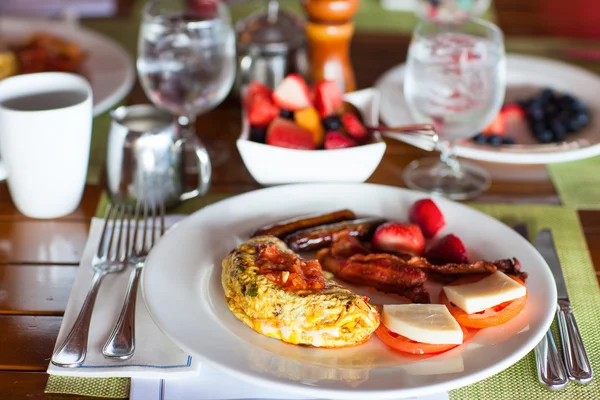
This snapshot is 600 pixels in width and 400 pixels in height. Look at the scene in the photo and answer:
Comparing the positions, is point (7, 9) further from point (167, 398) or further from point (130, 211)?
point (167, 398)

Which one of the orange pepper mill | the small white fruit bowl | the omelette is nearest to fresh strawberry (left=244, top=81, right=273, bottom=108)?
the small white fruit bowl

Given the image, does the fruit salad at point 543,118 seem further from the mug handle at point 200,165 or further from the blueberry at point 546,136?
the mug handle at point 200,165

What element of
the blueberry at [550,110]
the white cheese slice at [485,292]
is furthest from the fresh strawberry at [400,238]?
the blueberry at [550,110]

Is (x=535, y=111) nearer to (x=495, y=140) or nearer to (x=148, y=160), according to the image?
(x=495, y=140)

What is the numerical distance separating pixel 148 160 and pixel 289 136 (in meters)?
0.27

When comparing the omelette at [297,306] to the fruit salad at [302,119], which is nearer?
the omelette at [297,306]

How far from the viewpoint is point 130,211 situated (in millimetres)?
1270

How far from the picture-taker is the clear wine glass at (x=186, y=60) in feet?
4.80

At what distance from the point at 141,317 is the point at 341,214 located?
1.24 feet

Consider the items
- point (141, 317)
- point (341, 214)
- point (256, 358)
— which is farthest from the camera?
point (341, 214)

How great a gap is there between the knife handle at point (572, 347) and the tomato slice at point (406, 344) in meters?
0.15

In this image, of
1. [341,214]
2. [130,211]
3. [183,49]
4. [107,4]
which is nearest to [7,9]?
[107,4]

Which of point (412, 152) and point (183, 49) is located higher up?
point (183, 49)

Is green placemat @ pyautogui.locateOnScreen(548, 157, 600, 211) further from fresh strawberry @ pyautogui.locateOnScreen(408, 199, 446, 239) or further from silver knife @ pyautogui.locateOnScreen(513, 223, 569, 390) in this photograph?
silver knife @ pyautogui.locateOnScreen(513, 223, 569, 390)
